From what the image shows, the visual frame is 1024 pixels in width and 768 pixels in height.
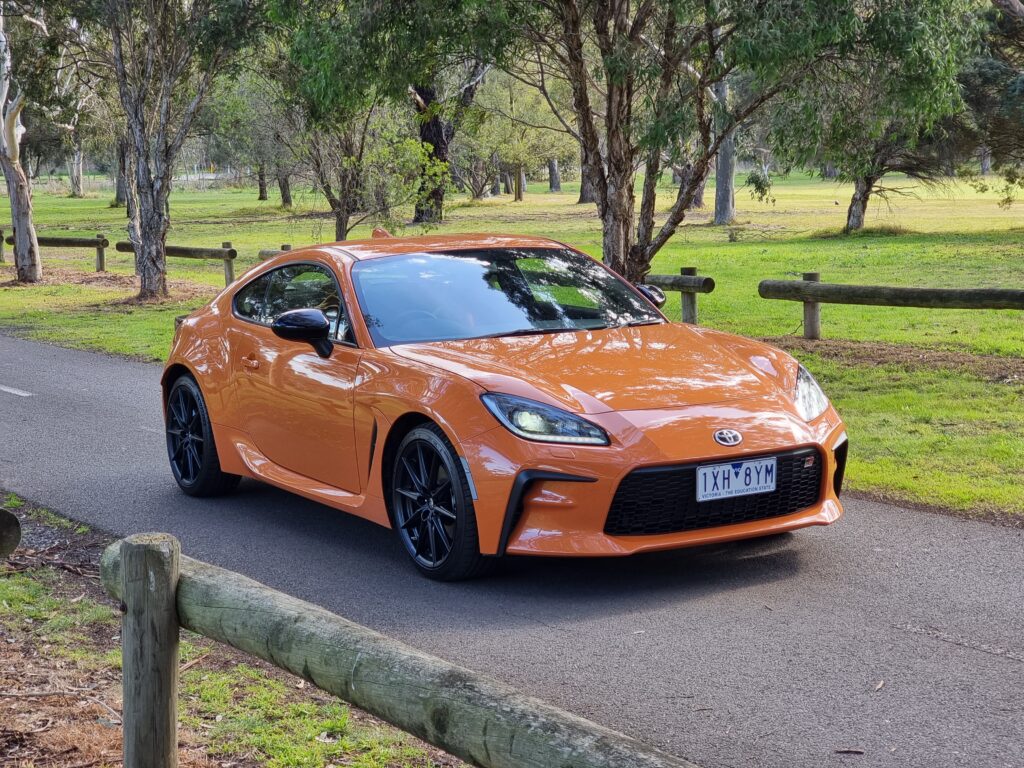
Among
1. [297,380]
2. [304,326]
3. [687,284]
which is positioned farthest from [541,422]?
[687,284]

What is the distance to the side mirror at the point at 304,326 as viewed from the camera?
22.3 feet

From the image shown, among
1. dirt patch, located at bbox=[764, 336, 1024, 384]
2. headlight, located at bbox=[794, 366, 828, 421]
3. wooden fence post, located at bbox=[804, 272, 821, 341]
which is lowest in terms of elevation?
dirt patch, located at bbox=[764, 336, 1024, 384]

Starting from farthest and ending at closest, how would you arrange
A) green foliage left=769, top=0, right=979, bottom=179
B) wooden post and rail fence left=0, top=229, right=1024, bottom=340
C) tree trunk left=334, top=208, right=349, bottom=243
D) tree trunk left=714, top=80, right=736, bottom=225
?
tree trunk left=714, top=80, right=736, bottom=225
tree trunk left=334, top=208, right=349, bottom=243
wooden post and rail fence left=0, top=229, right=1024, bottom=340
green foliage left=769, top=0, right=979, bottom=179

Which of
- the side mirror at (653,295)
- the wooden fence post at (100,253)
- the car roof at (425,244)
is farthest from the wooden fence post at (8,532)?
the wooden fence post at (100,253)

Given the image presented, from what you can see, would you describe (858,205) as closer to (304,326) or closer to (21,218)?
(21,218)

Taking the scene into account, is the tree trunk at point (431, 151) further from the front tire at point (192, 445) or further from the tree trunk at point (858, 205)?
the tree trunk at point (858, 205)

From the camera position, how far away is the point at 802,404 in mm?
6371

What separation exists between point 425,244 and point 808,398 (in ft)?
7.91

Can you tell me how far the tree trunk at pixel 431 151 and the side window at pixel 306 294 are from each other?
26.4 ft

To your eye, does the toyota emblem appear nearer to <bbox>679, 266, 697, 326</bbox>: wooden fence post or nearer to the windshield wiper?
the windshield wiper

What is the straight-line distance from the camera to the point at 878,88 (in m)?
13.0

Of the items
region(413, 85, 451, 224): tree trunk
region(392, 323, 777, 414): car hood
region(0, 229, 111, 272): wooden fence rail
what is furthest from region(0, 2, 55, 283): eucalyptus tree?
region(392, 323, 777, 414): car hood

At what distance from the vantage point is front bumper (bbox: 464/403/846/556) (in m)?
5.68

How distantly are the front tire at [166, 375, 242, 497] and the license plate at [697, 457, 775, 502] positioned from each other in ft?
11.3
